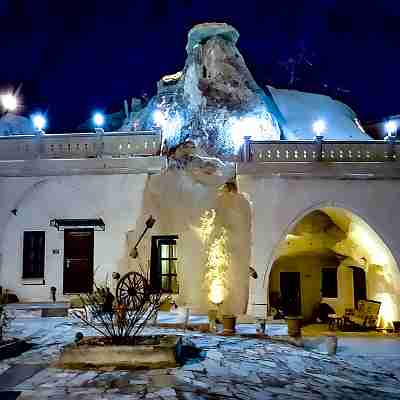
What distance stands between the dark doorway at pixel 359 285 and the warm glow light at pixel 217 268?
23.4 ft

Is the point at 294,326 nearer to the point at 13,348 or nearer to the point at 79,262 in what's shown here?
the point at 13,348

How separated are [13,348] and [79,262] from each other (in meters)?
6.48

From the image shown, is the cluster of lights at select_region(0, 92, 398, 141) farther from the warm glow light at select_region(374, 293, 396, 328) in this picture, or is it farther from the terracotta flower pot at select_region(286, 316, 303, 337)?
the terracotta flower pot at select_region(286, 316, 303, 337)

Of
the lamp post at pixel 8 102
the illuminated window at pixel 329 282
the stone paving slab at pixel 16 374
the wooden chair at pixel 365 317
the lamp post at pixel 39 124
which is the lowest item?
the wooden chair at pixel 365 317

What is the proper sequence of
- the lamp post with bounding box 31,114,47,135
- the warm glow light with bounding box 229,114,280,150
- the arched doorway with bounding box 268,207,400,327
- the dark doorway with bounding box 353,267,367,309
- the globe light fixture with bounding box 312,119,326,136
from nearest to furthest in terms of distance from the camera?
1. the lamp post with bounding box 31,114,47,135
2. the arched doorway with bounding box 268,207,400,327
3. the warm glow light with bounding box 229,114,280,150
4. the dark doorway with bounding box 353,267,367,309
5. the globe light fixture with bounding box 312,119,326,136

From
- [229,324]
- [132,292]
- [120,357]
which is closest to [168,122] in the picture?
[132,292]

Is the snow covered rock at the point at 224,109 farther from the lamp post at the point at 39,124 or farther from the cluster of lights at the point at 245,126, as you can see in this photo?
the lamp post at the point at 39,124

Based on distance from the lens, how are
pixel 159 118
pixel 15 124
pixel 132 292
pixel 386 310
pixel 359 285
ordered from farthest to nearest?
pixel 15 124 < pixel 159 118 < pixel 359 285 < pixel 386 310 < pixel 132 292

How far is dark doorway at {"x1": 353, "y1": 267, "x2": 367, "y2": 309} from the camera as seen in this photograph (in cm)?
1931

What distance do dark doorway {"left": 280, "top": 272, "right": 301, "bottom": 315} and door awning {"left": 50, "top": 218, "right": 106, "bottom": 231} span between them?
9.75 meters

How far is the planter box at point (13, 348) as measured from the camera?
857 centimetres

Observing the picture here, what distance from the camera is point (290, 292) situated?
2141 centimetres

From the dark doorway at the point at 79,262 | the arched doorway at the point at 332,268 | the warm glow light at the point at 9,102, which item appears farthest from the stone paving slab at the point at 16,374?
the warm glow light at the point at 9,102

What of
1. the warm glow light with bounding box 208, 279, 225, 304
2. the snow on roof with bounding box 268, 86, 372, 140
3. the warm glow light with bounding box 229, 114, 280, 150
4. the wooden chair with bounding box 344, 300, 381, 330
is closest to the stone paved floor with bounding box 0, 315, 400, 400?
the warm glow light with bounding box 208, 279, 225, 304
